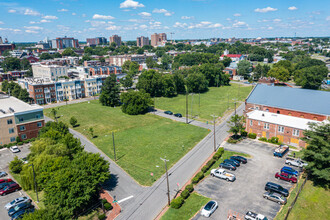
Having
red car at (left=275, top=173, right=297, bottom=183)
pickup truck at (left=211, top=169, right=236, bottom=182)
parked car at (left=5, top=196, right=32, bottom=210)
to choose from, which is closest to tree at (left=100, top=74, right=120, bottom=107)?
parked car at (left=5, top=196, right=32, bottom=210)

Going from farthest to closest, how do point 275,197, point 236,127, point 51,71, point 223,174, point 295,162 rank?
point 51,71 → point 236,127 → point 295,162 → point 223,174 → point 275,197

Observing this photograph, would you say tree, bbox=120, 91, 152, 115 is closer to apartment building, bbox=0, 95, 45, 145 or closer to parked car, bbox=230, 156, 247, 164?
apartment building, bbox=0, 95, 45, 145

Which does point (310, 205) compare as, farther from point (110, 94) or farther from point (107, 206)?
point (110, 94)

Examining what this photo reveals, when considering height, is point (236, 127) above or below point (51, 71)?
below

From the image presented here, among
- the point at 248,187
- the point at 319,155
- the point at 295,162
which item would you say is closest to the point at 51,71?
the point at 248,187

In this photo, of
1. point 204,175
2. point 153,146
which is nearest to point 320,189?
point 204,175

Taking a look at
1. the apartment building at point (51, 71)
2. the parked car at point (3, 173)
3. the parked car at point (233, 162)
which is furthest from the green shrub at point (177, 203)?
the apartment building at point (51, 71)
